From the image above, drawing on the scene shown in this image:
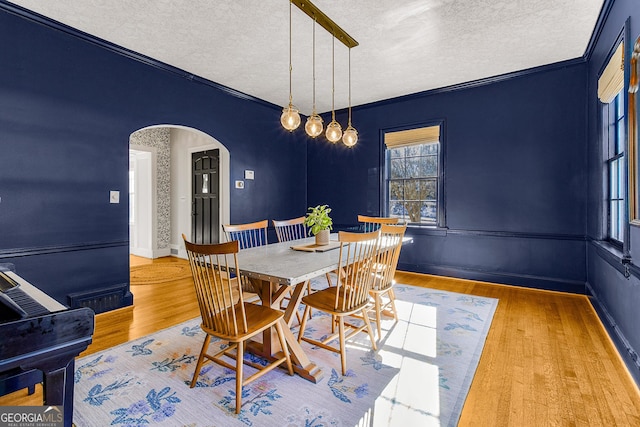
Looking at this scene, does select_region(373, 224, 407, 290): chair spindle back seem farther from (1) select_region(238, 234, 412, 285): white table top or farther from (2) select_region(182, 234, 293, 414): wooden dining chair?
(2) select_region(182, 234, 293, 414): wooden dining chair

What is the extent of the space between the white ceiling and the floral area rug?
9.51ft

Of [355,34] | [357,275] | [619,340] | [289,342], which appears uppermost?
[355,34]

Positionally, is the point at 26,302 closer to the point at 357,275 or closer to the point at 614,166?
the point at 357,275

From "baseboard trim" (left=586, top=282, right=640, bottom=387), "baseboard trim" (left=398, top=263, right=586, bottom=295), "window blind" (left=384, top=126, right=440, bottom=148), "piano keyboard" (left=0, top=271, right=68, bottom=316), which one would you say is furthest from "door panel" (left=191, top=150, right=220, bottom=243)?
"baseboard trim" (left=586, top=282, right=640, bottom=387)

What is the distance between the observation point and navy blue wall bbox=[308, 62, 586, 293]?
3.95 m

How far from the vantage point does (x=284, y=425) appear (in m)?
1.72

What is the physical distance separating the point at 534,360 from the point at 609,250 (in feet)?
4.25

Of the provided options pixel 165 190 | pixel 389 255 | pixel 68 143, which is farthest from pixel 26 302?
pixel 165 190

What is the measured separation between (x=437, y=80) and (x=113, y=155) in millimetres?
4238

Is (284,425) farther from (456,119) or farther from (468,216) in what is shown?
(456,119)

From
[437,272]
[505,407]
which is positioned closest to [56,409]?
[505,407]

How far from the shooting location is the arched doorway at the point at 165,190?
6.43 m

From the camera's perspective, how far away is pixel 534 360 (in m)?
2.39

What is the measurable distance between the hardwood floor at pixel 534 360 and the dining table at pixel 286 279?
105 cm
